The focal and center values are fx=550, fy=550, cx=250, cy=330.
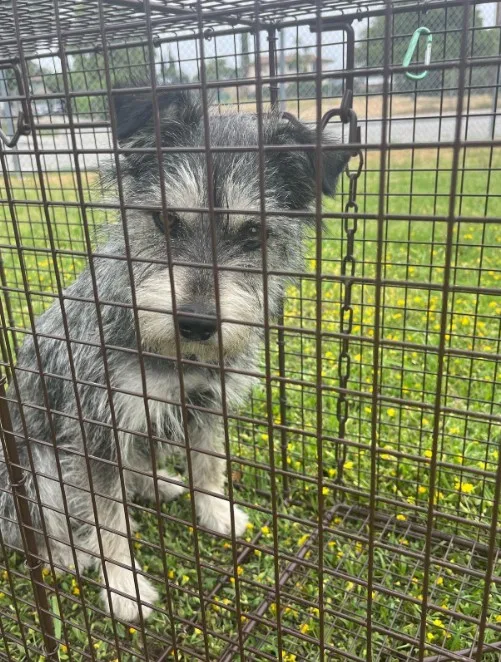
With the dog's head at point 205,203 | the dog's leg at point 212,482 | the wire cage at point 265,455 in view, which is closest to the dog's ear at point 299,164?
the dog's head at point 205,203

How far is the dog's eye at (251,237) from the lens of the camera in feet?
6.71

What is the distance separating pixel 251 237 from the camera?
208cm

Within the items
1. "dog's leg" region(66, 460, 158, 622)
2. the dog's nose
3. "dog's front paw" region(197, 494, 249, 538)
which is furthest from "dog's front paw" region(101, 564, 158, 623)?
the dog's nose

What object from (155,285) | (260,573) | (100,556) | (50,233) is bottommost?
(260,573)

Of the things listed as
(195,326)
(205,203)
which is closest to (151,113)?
(205,203)

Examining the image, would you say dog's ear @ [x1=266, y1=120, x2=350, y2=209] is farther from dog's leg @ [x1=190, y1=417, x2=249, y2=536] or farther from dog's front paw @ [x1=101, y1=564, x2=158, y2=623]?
dog's front paw @ [x1=101, y1=564, x2=158, y2=623]

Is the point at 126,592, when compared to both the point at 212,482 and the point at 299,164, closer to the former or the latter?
the point at 212,482

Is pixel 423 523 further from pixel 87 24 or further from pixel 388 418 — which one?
pixel 87 24

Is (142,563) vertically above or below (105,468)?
below

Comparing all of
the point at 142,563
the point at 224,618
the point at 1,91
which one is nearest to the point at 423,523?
the point at 224,618

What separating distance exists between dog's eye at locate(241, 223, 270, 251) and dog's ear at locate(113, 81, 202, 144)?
0.51 metres

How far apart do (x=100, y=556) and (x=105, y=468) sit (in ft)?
2.17

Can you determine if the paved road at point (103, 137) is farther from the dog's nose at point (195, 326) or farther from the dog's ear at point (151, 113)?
the dog's nose at point (195, 326)

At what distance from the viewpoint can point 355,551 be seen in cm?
271
